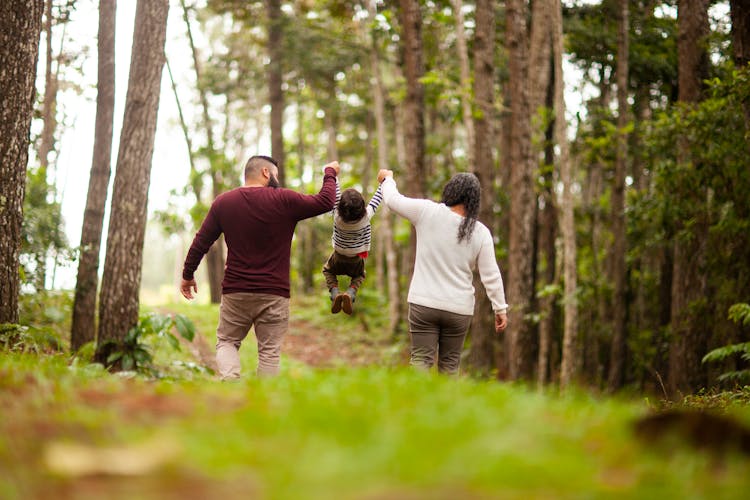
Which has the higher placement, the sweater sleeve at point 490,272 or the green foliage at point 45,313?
the sweater sleeve at point 490,272

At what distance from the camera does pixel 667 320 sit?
1995 cm

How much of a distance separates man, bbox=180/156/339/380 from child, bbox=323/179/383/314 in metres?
0.50

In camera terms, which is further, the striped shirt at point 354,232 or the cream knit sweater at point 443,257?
the striped shirt at point 354,232

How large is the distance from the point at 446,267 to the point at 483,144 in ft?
35.6

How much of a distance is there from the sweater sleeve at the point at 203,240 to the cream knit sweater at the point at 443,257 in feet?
6.38

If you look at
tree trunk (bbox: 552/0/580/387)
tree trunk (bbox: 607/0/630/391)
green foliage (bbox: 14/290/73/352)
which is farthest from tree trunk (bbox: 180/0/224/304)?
tree trunk (bbox: 552/0/580/387)

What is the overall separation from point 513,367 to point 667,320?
6.65m

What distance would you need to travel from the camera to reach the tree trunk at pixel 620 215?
1870 cm

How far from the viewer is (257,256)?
753 centimetres

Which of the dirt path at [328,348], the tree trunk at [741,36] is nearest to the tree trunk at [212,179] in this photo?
the dirt path at [328,348]

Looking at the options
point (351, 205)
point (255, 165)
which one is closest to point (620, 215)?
point (351, 205)

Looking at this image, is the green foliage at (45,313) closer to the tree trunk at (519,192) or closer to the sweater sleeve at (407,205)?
the sweater sleeve at (407,205)

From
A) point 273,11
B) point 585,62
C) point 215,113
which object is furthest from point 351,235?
point 215,113

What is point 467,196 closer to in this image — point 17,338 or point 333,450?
point 333,450
